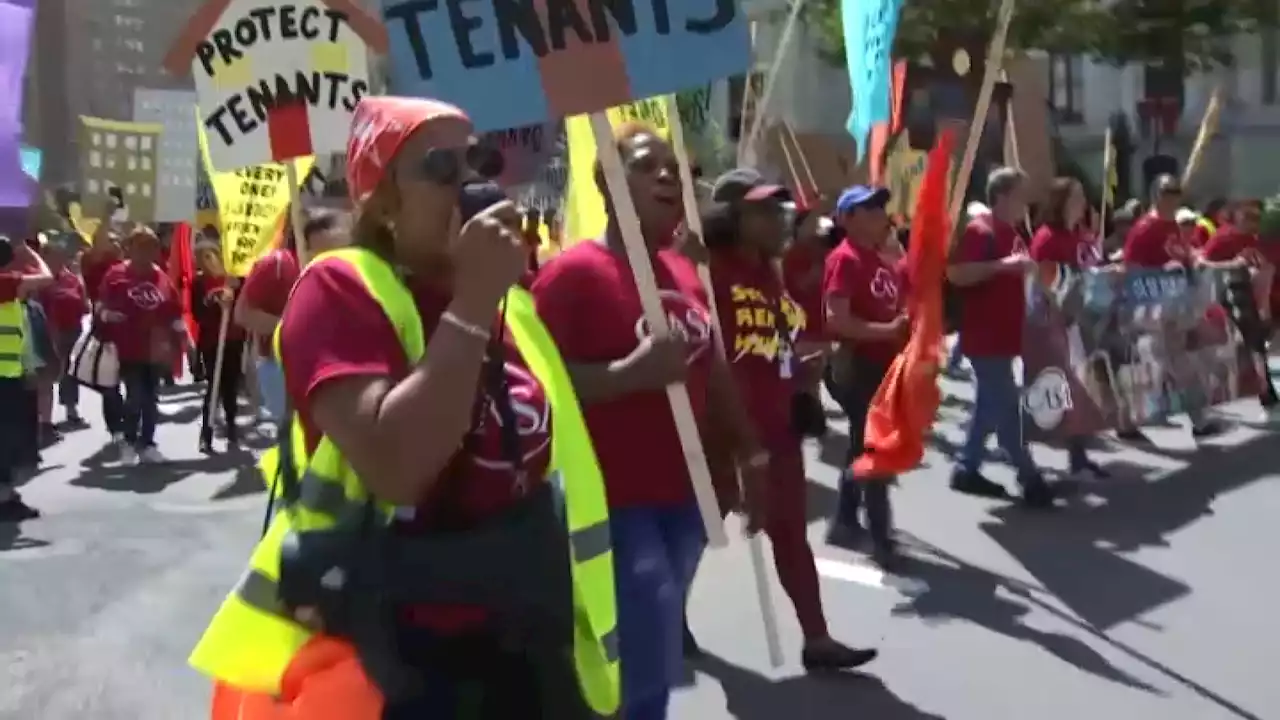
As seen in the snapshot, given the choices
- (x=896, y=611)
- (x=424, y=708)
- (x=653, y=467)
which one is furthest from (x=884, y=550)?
(x=424, y=708)

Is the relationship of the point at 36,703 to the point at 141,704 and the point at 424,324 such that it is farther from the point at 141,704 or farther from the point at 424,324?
the point at 424,324

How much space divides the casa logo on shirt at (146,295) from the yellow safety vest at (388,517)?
29.2ft

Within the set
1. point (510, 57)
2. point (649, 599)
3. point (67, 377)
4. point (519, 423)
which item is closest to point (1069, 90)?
point (67, 377)

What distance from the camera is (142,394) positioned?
11.1 meters

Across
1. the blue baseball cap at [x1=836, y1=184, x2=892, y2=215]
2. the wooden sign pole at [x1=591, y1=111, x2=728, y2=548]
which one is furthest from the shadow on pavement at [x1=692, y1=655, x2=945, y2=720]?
the blue baseball cap at [x1=836, y1=184, x2=892, y2=215]

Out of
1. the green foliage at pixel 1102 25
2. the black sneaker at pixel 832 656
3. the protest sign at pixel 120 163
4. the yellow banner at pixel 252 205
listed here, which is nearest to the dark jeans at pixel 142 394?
the yellow banner at pixel 252 205

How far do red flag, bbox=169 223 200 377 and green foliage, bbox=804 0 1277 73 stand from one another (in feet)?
36.0

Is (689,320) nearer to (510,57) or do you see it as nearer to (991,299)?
(510,57)

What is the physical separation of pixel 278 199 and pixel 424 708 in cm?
858

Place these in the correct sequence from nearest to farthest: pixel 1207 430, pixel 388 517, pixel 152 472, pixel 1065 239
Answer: pixel 388 517 → pixel 1065 239 → pixel 1207 430 → pixel 152 472

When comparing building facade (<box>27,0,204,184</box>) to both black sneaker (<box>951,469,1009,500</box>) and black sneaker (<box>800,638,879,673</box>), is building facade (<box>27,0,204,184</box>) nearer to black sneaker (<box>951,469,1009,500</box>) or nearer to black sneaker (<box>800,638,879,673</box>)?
black sneaker (<box>951,469,1009,500</box>)

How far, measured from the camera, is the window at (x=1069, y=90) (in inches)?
1470

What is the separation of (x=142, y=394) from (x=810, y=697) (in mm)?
7198

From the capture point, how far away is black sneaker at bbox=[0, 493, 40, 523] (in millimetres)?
8883
